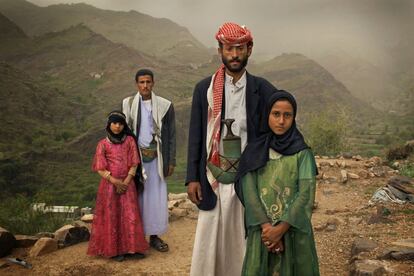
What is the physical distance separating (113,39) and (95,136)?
142 ft

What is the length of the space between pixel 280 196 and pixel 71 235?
370cm

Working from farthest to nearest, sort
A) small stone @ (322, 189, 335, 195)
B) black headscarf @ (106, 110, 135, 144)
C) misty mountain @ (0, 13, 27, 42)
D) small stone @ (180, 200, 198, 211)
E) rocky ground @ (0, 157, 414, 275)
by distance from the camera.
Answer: misty mountain @ (0, 13, 27, 42), small stone @ (322, 189, 335, 195), small stone @ (180, 200, 198, 211), black headscarf @ (106, 110, 135, 144), rocky ground @ (0, 157, 414, 275)

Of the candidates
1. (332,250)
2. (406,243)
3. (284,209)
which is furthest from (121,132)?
(406,243)

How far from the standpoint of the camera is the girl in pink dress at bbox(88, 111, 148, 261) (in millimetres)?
4434

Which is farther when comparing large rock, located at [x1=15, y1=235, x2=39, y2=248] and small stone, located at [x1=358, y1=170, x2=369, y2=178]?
small stone, located at [x1=358, y1=170, x2=369, y2=178]

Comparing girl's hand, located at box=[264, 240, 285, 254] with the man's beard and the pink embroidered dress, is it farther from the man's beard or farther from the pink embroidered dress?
the pink embroidered dress

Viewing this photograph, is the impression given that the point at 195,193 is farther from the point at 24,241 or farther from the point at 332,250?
the point at 24,241

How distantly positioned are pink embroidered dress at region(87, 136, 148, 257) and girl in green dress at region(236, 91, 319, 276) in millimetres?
2354

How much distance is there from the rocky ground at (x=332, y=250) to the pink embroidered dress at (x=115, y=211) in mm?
181

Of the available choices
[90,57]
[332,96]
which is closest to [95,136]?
[90,57]

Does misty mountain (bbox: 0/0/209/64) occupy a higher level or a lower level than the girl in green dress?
higher

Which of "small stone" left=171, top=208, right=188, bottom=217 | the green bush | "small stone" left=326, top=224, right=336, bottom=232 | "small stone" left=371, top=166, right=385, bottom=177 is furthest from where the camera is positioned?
the green bush

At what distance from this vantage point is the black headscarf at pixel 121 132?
4379mm

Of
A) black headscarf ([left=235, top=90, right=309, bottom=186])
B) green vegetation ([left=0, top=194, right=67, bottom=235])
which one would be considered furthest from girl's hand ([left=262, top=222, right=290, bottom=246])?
green vegetation ([left=0, top=194, right=67, bottom=235])
